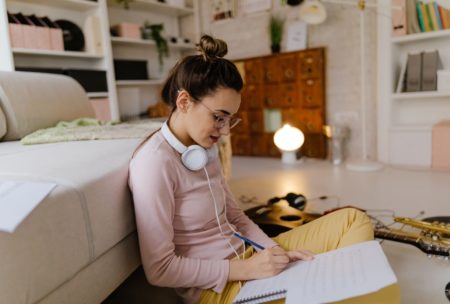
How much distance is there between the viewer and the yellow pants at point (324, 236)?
0.83 meters

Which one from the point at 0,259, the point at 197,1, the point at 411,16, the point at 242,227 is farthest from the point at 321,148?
the point at 0,259

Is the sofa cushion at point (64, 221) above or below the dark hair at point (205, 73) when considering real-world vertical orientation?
below

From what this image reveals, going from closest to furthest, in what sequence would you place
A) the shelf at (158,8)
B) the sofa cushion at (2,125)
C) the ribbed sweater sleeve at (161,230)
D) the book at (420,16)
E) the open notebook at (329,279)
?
the open notebook at (329,279) → the ribbed sweater sleeve at (161,230) → the sofa cushion at (2,125) → the book at (420,16) → the shelf at (158,8)

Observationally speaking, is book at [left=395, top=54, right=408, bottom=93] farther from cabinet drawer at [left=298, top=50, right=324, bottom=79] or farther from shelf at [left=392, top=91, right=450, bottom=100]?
A: cabinet drawer at [left=298, top=50, right=324, bottom=79]

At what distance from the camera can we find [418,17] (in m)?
2.62

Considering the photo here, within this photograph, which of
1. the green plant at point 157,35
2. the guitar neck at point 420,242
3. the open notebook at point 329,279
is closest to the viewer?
the open notebook at point 329,279

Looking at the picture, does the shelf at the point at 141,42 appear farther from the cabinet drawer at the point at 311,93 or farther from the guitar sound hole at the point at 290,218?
the guitar sound hole at the point at 290,218

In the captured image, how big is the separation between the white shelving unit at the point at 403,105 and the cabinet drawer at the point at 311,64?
1.54 feet

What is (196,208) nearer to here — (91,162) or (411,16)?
(91,162)

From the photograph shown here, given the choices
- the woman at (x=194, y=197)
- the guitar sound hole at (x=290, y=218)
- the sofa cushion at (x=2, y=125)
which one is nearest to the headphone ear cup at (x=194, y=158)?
the woman at (x=194, y=197)

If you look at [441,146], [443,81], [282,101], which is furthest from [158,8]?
[441,146]

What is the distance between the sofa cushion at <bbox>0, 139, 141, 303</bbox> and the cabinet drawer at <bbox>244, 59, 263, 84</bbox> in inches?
101

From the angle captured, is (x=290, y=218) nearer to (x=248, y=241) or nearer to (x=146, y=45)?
(x=248, y=241)

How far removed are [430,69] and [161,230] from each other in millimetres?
2496
